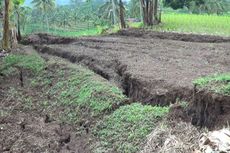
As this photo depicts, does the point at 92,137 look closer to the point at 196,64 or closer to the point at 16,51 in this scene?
the point at 196,64

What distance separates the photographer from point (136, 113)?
9297 millimetres

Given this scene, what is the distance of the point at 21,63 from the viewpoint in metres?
15.8

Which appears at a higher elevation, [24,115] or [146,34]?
[146,34]

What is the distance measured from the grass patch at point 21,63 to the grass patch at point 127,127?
5.91 m

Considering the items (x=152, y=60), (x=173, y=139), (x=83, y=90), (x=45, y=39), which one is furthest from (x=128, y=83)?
(x=45, y=39)

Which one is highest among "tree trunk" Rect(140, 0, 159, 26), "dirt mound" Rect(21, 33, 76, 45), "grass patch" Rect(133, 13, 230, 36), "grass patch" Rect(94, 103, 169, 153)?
"tree trunk" Rect(140, 0, 159, 26)

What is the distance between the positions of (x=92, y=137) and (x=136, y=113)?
115cm

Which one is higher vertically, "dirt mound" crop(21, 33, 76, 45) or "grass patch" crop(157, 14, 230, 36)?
"grass patch" crop(157, 14, 230, 36)

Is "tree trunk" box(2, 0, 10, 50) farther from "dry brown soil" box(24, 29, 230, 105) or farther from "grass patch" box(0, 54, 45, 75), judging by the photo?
"grass patch" box(0, 54, 45, 75)

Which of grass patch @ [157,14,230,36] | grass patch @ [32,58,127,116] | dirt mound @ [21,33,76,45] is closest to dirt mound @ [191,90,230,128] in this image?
grass patch @ [32,58,127,116]

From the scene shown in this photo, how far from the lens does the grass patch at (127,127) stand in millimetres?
8523

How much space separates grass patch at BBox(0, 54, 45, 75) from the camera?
15.1 m

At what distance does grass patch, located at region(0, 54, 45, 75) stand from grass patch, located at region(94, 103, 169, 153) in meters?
5.91

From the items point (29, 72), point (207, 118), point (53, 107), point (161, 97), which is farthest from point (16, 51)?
point (207, 118)
